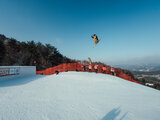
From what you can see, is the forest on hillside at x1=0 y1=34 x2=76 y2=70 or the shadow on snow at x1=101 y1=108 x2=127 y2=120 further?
the forest on hillside at x1=0 y1=34 x2=76 y2=70

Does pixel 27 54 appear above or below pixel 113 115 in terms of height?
above

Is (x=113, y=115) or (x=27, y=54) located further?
(x=27, y=54)

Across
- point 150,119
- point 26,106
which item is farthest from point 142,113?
point 26,106

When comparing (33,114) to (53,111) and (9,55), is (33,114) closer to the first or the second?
(53,111)

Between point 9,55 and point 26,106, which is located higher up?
point 9,55

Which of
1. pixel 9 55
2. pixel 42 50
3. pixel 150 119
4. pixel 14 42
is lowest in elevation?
pixel 150 119

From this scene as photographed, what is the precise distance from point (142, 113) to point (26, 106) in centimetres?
403

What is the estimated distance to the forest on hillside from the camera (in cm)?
2286

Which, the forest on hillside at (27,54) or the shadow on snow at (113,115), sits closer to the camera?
the shadow on snow at (113,115)

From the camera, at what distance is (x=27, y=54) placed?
87.5ft

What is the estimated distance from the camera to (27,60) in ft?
87.0

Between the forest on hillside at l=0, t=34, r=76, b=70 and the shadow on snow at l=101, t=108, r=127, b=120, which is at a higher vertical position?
the forest on hillside at l=0, t=34, r=76, b=70

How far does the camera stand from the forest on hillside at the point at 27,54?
22.9 m

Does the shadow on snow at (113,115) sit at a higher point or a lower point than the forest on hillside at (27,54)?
lower
